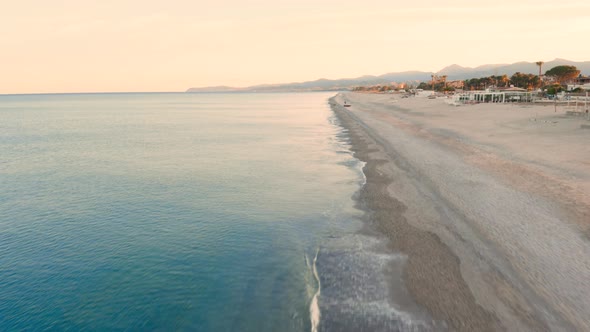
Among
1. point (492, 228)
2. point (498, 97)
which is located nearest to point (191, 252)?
point (492, 228)

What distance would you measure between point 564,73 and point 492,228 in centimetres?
13119

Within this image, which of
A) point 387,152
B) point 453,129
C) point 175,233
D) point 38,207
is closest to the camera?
point 175,233

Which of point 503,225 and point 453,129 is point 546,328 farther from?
point 453,129

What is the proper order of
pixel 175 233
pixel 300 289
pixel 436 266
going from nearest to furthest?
1. pixel 300 289
2. pixel 436 266
3. pixel 175 233

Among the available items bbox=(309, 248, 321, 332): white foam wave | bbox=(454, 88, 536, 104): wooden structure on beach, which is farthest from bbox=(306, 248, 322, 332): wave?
bbox=(454, 88, 536, 104): wooden structure on beach

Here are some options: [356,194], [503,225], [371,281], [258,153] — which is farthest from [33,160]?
[503,225]

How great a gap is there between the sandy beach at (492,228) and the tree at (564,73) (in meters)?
108

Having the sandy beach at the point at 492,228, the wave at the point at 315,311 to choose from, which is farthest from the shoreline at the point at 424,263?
the wave at the point at 315,311

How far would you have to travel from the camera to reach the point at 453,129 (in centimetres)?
4403

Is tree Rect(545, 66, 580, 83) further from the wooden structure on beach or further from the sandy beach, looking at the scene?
the sandy beach

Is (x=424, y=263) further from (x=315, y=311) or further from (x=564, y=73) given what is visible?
(x=564, y=73)

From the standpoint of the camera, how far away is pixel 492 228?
14.6 meters

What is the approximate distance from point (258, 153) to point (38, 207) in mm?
19996

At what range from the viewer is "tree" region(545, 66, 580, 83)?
374ft
